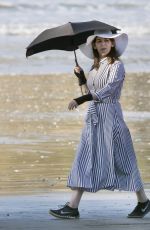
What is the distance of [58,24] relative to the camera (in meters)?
33.6

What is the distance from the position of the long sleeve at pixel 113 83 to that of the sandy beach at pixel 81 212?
2.76ft

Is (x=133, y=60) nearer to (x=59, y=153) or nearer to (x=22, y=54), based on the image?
(x=22, y=54)

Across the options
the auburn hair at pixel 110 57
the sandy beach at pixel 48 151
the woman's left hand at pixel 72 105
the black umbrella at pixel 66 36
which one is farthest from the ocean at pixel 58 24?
the woman's left hand at pixel 72 105

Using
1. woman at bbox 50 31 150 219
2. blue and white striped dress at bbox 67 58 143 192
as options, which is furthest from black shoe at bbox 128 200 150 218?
blue and white striped dress at bbox 67 58 143 192

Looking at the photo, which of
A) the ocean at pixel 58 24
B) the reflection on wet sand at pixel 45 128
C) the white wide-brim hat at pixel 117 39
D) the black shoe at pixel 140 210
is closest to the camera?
the black shoe at pixel 140 210

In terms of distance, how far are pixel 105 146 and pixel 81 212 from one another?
0.56m

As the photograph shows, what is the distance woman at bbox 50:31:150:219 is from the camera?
7605 mm

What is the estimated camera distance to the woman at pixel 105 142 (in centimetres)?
761

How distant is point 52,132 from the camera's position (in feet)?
42.3

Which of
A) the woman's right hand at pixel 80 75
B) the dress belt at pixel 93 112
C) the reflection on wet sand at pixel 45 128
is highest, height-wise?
the woman's right hand at pixel 80 75

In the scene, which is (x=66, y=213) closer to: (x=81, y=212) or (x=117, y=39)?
(x=81, y=212)

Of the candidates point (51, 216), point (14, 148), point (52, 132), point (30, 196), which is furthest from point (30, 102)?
point (51, 216)

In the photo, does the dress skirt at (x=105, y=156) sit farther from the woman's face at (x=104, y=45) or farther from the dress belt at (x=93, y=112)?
the woman's face at (x=104, y=45)

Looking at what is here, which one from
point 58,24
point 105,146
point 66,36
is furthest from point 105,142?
point 58,24
